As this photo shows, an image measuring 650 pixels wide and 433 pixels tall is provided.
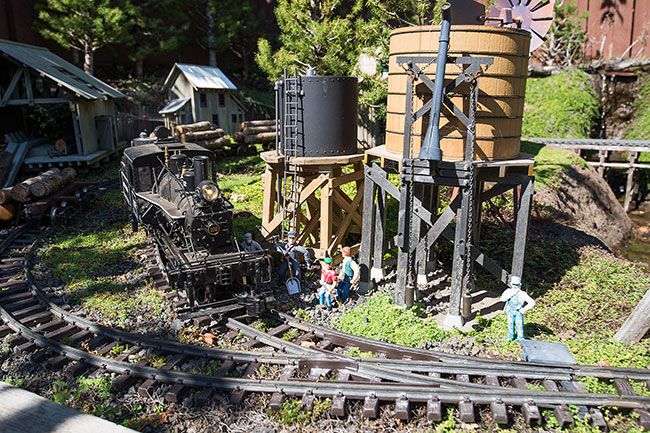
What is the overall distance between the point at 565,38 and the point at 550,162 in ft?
46.2

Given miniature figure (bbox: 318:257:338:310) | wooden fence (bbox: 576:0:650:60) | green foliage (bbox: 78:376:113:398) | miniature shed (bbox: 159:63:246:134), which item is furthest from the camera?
wooden fence (bbox: 576:0:650:60)

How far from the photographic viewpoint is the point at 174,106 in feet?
80.6

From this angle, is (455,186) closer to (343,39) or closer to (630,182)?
(343,39)

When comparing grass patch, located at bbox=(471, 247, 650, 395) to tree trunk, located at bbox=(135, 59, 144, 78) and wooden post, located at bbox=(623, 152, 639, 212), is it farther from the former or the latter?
tree trunk, located at bbox=(135, 59, 144, 78)

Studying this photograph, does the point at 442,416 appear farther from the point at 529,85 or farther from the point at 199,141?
the point at 529,85

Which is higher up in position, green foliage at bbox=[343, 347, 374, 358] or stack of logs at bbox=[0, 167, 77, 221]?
stack of logs at bbox=[0, 167, 77, 221]

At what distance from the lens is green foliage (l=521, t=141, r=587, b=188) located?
1822 cm

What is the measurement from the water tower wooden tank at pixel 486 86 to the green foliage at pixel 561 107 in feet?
60.8

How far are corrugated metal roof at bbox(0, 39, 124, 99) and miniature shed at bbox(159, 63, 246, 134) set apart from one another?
2767 millimetres

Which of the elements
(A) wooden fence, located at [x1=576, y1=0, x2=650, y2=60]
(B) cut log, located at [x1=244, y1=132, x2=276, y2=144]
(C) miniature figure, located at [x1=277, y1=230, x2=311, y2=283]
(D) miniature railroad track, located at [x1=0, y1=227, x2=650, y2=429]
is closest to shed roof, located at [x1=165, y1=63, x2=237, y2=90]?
(B) cut log, located at [x1=244, y1=132, x2=276, y2=144]

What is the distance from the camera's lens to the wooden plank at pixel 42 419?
591 cm

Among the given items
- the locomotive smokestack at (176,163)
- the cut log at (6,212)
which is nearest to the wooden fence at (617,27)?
the locomotive smokestack at (176,163)

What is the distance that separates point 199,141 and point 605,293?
1693 cm

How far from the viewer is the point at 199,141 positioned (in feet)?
73.5
